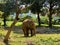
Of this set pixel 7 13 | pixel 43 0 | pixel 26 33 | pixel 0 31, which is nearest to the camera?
pixel 0 31

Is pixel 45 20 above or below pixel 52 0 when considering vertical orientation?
below

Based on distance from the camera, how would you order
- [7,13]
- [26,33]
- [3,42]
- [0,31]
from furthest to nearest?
[7,13]
[26,33]
[0,31]
[3,42]

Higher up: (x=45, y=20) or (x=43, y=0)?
→ (x=43, y=0)

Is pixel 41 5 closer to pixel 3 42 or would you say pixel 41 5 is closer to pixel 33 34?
pixel 33 34

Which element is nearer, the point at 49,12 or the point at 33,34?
the point at 33,34

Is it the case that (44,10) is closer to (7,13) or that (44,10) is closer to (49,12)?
(49,12)

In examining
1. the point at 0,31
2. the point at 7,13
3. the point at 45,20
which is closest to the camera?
the point at 0,31

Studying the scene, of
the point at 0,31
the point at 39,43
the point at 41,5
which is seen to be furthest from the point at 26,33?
the point at 41,5

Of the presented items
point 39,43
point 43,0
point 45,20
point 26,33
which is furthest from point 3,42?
point 45,20

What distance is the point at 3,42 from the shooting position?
43.2 feet

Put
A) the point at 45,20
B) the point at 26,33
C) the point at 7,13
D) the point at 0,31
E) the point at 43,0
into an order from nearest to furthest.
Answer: the point at 0,31, the point at 26,33, the point at 43,0, the point at 7,13, the point at 45,20

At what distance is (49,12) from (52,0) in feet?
10.2

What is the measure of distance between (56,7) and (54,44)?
66.1ft

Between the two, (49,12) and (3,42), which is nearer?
(3,42)
